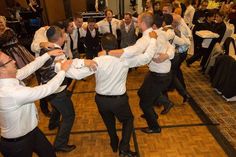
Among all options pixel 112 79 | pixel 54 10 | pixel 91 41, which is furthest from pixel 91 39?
pixel 54 10

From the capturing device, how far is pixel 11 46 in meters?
4.38

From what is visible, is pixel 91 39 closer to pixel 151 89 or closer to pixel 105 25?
pixel 105 25

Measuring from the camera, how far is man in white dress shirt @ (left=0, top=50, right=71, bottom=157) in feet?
5.83

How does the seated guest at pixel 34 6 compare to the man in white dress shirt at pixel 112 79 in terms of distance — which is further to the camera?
the seated guest at pixel 34 6

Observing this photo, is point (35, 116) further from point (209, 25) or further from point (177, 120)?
point (209, 25)

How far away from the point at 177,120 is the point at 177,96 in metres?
0.83

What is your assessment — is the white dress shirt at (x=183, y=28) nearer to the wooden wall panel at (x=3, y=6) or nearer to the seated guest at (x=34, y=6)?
the seated guest at (x=34, y=6)

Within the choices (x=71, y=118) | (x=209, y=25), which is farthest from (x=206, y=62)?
(x=71, y=118)

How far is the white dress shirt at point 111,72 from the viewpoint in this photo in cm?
226

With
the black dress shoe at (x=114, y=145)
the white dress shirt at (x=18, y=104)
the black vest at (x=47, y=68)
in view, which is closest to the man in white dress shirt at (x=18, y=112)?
the white dress shirt at (x=18, y=104)

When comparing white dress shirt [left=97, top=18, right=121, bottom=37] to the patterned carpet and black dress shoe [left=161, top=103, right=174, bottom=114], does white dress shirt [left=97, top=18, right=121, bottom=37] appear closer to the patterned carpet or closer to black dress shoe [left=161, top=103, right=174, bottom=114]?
the patterned carpet

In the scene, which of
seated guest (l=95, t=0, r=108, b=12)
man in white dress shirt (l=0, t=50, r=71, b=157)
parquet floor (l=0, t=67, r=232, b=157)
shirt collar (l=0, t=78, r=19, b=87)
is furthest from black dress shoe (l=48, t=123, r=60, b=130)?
seated guest (l=95, t=0, r=108, b=12)

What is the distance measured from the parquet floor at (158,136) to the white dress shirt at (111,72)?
1.02 meters

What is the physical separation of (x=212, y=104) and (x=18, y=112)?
3325 mm
